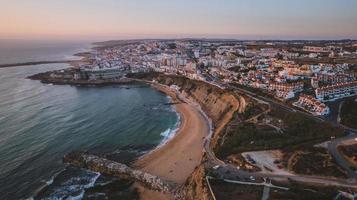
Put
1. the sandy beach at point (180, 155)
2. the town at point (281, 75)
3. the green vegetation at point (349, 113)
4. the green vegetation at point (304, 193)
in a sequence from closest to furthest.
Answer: the green vegetation at point (304, 193), the sandy beach at point (180, 155), the green vegetation at point (349, 113), the town at point (281, 75)

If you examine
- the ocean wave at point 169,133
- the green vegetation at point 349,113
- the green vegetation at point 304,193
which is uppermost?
the green vegetation at point 349,113

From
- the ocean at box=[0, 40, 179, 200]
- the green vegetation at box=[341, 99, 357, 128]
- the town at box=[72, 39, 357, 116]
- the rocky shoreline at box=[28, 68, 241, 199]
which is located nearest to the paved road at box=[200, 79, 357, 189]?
the rocky shoreline at box=[28, 68, 241, 199]

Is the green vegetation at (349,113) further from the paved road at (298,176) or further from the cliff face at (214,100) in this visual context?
the cliff face at (214,100)

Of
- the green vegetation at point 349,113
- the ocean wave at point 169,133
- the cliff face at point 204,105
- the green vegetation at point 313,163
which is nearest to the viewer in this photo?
the cliff face at point 204,105

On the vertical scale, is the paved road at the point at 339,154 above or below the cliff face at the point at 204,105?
above

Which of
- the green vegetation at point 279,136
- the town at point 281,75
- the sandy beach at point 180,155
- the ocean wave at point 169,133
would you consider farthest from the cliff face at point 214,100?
the ocean wave at point 169,133

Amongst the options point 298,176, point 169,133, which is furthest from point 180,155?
point 298,176

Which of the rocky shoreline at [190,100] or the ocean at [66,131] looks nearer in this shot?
the rocky shoreline at [190,100]

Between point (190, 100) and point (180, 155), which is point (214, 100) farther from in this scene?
point (180, 155)

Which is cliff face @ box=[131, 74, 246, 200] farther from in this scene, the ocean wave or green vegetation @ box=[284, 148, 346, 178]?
green vegetation @ box=[284, 148, 346, 178]
